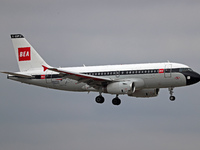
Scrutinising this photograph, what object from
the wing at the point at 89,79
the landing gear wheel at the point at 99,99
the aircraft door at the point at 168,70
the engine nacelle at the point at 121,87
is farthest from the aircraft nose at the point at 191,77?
the landing gear wheel at the point at 99,99

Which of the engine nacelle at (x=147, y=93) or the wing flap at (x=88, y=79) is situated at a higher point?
the wing flap at (x=88, y=79)

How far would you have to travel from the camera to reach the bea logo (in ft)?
280

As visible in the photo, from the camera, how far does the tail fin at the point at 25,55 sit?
84.3m

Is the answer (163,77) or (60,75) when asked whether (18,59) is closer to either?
(60,75)

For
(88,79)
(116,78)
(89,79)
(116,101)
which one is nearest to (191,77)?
(116,78)

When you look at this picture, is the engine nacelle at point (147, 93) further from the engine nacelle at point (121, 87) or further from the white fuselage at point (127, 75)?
the engine nacelle at point (121, 87)

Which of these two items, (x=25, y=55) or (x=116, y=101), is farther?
(x=25, y=55)

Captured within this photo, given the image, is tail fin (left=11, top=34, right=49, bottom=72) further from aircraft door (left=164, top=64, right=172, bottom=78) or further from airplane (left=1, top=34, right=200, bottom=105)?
aircraft door (left=164, top=64, right=172, bottom=78)

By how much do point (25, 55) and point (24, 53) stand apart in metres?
0.39

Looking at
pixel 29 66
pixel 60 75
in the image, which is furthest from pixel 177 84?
pixel 29 66

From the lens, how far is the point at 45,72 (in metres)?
81.5

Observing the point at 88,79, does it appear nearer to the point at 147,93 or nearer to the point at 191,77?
the point at 147,93

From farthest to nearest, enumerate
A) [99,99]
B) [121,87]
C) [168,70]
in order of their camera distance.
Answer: [99,99], [168,70], [121,87]

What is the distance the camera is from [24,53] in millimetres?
85875
